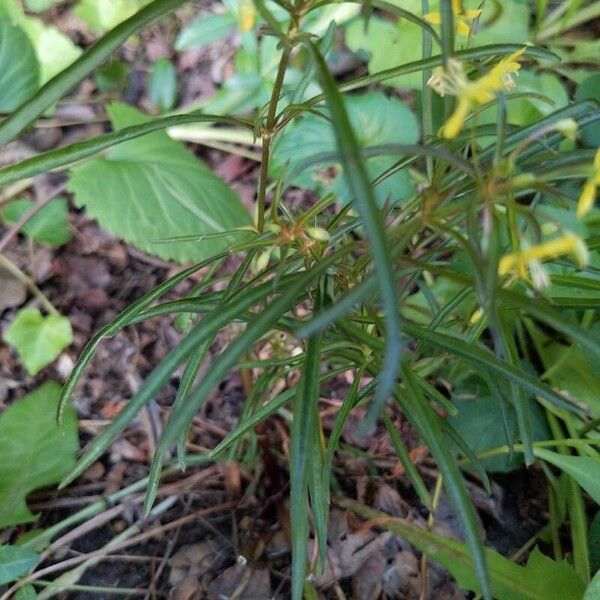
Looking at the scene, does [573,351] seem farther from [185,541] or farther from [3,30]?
[3,30]

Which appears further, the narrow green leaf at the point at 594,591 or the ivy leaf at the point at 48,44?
the ivy leaf at the point at 48,44

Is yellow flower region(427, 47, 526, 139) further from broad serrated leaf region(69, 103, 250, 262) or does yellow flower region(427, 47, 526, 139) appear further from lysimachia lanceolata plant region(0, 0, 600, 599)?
broad serrated leaf region(69, 103, 250, 262)

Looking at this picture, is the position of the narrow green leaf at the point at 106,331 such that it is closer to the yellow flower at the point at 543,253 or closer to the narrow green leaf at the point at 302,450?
the narrow green leaf at the point at 302,450

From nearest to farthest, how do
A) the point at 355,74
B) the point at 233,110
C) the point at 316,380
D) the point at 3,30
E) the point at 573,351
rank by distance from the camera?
the point at 316,380 → the point at 573,351 → the point at 3,30 → the point at 233,110 → the point at 355,74

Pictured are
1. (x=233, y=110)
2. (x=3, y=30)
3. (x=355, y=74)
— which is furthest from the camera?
(x=355, y=74)

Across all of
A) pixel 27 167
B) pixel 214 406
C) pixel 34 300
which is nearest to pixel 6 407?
pixel 34 300

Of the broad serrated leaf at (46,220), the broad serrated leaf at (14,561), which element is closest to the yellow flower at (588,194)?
the broad serrated leaf at (14,561)

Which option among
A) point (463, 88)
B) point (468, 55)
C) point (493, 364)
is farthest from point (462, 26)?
point (493, 364)
